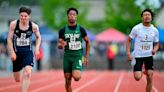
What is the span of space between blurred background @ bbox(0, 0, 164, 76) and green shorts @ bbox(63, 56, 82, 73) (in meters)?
27.0

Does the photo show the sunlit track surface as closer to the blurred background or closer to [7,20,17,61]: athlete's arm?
[7,20,17,61]: athlete's arm

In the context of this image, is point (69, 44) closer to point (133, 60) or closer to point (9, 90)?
point (133, 60)

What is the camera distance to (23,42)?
12789 mm

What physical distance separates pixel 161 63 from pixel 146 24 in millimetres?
31150

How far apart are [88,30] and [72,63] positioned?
44843 mm

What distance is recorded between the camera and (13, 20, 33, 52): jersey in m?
12.7

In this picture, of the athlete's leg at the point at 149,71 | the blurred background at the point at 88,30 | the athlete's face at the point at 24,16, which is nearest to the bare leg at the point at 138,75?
the athlete's leg at the point at 149,71

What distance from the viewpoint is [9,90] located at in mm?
18766

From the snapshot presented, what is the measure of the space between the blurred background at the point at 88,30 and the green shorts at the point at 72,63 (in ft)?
88.6

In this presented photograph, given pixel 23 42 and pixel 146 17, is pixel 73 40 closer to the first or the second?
pixel 23 42

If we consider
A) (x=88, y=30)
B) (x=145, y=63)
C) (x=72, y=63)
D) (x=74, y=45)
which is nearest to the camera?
(x=74, y=45)

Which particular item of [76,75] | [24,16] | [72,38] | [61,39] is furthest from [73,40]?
[24,16]

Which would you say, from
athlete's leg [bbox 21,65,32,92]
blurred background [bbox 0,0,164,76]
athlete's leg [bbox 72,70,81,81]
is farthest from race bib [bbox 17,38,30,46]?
blurred background [bbox 0,0,164,76]

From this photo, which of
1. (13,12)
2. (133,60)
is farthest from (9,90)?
(13,12)
